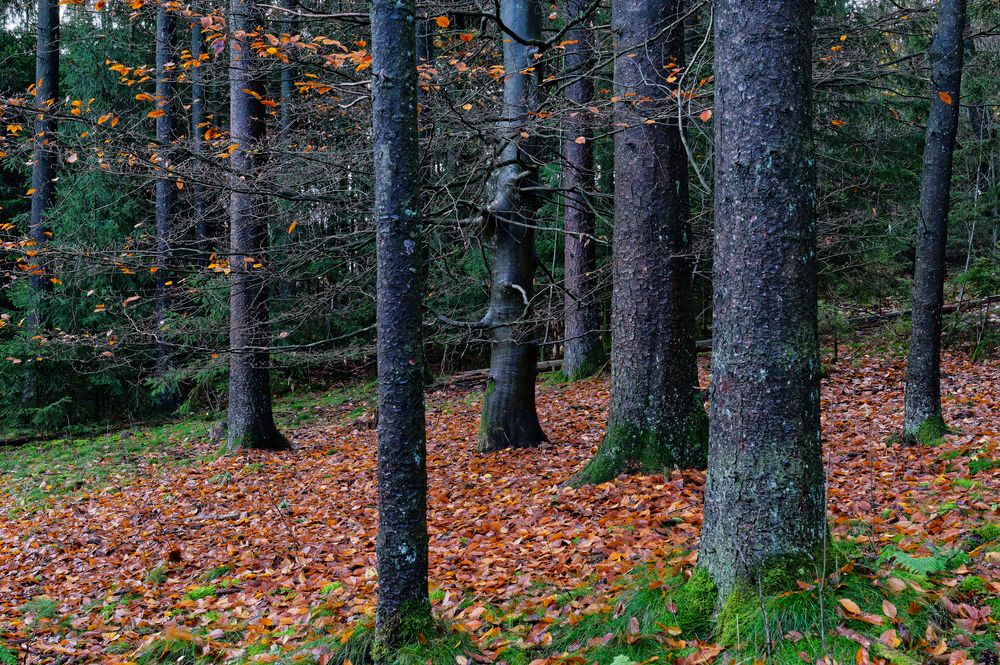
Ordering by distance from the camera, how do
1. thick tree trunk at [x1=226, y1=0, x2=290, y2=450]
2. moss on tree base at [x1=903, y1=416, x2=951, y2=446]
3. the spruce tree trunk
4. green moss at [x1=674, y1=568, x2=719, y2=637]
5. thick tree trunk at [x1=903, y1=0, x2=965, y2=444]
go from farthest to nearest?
thick tree trunk at [x1=226, y1=0, x2=290, y2=450]
moss on tree base at [x1=903, y1=416, x2=951, y2=446]
thick tree trunk at [x1=903, y1=0, x2=965, y2=444]
the spruce tree trunk
green moss at [x1=674, y1=568, x2=719, y2=637]

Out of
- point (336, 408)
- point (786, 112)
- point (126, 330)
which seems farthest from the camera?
point (336, 408)

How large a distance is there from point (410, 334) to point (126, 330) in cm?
593

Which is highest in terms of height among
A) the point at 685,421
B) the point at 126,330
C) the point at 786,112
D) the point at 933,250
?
the point at 786,112

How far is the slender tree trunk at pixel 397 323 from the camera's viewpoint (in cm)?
364

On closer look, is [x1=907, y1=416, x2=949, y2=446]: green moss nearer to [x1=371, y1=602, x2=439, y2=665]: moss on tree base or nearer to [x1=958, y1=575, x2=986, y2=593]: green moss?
[x1=958, y1=575, x2=986, y2=593]: green moss

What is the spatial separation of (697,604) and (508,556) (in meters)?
1.86

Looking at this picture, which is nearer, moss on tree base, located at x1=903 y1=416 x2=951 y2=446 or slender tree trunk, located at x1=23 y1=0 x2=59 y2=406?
moss on tree base, located at x1=903 y1=416 x2=951 y2=446

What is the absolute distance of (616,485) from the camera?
611 cm

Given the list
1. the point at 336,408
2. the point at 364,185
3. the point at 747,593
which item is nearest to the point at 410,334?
the point at 747,593

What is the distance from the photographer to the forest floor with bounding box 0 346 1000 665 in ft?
11.1

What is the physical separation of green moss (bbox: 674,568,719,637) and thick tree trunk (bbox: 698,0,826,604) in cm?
10

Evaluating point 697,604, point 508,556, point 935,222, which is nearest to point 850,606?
point 697,604

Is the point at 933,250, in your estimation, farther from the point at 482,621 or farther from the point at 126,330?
the point at 126,330

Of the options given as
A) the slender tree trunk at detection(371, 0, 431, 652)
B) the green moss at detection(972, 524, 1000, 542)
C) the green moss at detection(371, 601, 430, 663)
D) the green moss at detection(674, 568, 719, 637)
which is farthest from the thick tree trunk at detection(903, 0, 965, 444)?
the green moss at detection(371, 601, 430, 663)
